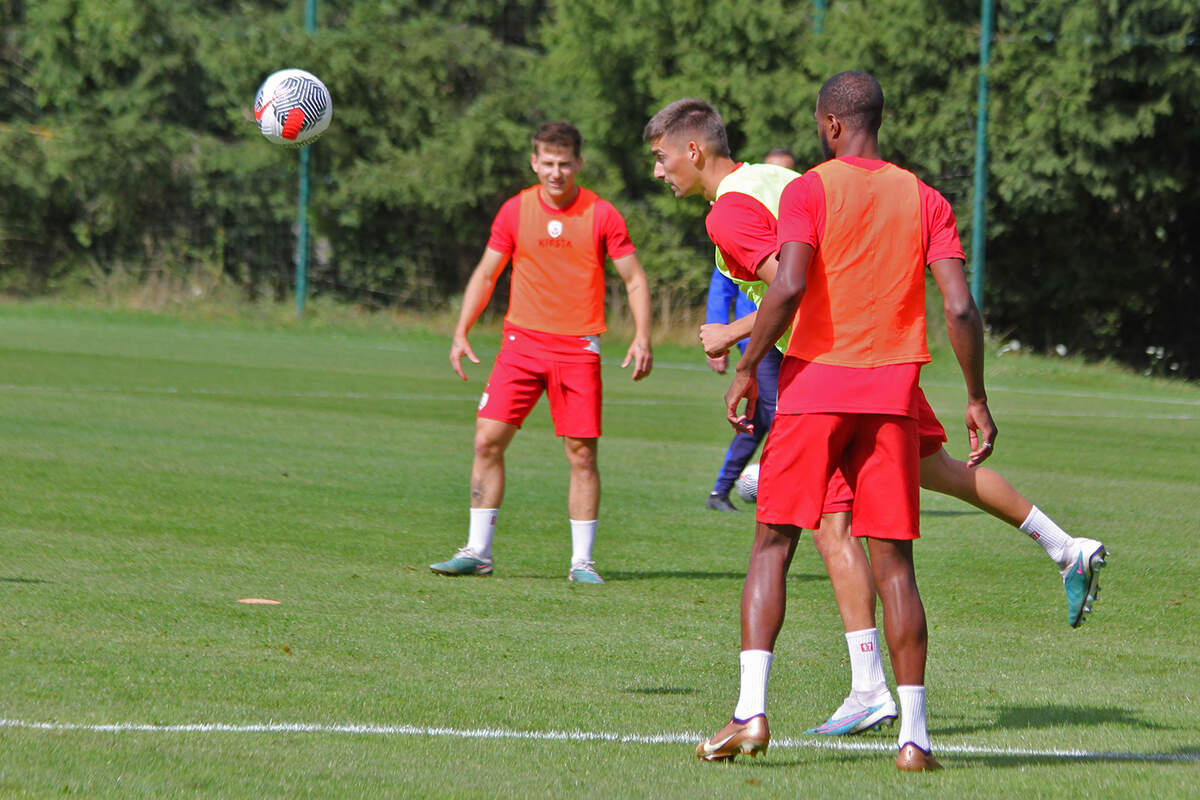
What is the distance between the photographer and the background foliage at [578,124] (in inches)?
1185

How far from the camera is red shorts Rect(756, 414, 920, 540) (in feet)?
16.6

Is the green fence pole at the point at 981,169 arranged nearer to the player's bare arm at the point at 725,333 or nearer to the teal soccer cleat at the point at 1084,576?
the teal soccer cleat at the point at 1084,576

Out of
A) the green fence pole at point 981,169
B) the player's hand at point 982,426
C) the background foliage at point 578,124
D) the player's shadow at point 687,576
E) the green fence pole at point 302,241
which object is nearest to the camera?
the player's hand at point 982,426

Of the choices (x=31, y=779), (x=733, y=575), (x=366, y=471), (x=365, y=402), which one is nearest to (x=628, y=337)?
(x=365, y=402)

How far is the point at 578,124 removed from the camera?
36438 mm

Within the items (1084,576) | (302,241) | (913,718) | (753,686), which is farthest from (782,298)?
(302,241)

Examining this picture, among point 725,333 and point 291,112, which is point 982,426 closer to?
point 725,333

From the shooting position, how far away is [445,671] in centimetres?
617

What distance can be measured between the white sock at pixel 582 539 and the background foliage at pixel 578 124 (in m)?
22.8

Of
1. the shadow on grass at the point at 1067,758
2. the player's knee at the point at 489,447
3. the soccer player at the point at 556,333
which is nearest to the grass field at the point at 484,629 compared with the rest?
the shadow on grass at the point at 1067,758

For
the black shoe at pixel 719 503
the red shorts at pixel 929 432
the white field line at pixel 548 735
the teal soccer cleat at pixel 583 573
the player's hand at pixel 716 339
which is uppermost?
the player's hand at pixel 716 339

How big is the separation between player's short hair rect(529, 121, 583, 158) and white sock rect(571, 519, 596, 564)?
75.1 inches

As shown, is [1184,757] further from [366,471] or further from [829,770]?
[366,471]

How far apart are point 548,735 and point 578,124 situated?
3199 cm
